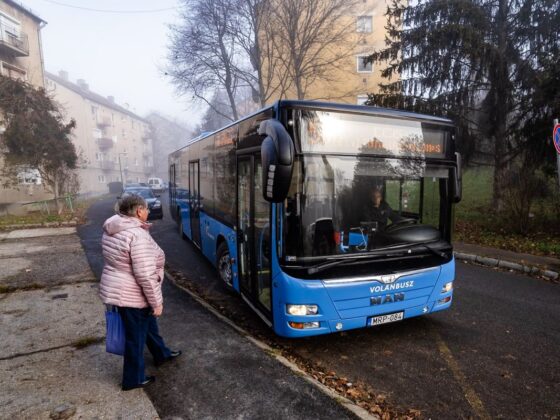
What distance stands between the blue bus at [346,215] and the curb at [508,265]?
4.53m

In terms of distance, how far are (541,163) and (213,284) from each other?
11.0 m

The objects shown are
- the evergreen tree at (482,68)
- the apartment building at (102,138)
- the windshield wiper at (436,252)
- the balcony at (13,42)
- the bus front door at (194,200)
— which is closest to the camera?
the windshield wiper at (436,252)

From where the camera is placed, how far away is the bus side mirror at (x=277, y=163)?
320 centimetres

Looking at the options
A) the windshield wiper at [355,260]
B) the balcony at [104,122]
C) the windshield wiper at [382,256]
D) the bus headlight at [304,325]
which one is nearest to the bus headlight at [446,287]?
the windshield wiper at [382,256]

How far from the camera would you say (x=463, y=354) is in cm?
412

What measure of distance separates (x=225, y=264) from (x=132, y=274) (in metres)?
3.34

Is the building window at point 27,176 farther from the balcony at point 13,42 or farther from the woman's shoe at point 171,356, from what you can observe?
the woman's shoe at point 171,356

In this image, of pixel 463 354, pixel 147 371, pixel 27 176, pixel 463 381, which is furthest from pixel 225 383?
pixel 27 176

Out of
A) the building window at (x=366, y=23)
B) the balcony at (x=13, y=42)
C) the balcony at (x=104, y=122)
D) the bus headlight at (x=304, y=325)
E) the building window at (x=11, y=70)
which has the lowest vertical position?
the bus headlight at (x=304, y=325)

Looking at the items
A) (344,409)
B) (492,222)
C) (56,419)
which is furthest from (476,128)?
(56,419)

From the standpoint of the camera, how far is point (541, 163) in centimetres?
1091

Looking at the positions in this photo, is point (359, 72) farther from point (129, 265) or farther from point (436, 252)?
point (129, 265)

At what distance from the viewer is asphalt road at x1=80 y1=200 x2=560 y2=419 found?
325cm

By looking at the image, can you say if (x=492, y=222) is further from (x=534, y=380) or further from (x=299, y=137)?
(x=299, y=137)
